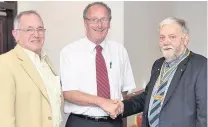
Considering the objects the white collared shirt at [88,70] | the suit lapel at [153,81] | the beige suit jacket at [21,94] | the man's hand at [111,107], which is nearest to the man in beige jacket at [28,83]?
the beige suit jacket at [21,94]

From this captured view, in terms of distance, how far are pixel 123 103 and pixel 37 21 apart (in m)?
0.87

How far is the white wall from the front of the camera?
11.3ft

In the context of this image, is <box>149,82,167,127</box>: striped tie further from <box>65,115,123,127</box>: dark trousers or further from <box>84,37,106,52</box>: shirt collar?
<box>84,37,106,52</box>: shirt collar

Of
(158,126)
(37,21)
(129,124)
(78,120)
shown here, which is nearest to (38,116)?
(78,120)

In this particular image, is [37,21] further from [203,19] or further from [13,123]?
[203,19]

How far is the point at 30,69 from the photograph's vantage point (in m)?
1.97

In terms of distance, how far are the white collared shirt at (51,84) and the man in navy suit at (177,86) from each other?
0.59m

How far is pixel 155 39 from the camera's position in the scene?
4.11 meters

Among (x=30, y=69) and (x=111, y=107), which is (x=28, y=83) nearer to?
(x=30, y=69)

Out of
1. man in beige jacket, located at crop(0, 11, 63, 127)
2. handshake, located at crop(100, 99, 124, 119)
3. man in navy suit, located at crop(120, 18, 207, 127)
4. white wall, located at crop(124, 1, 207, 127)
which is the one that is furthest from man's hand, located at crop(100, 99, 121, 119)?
white wall, located at crop(124, 1, 207, 127)

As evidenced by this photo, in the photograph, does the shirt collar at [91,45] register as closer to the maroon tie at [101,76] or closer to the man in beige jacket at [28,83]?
the maroon tie at [101,76]

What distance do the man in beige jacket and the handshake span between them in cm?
35

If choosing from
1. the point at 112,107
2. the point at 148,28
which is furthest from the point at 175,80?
the point at 148,28

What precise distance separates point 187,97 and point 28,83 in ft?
3.13
